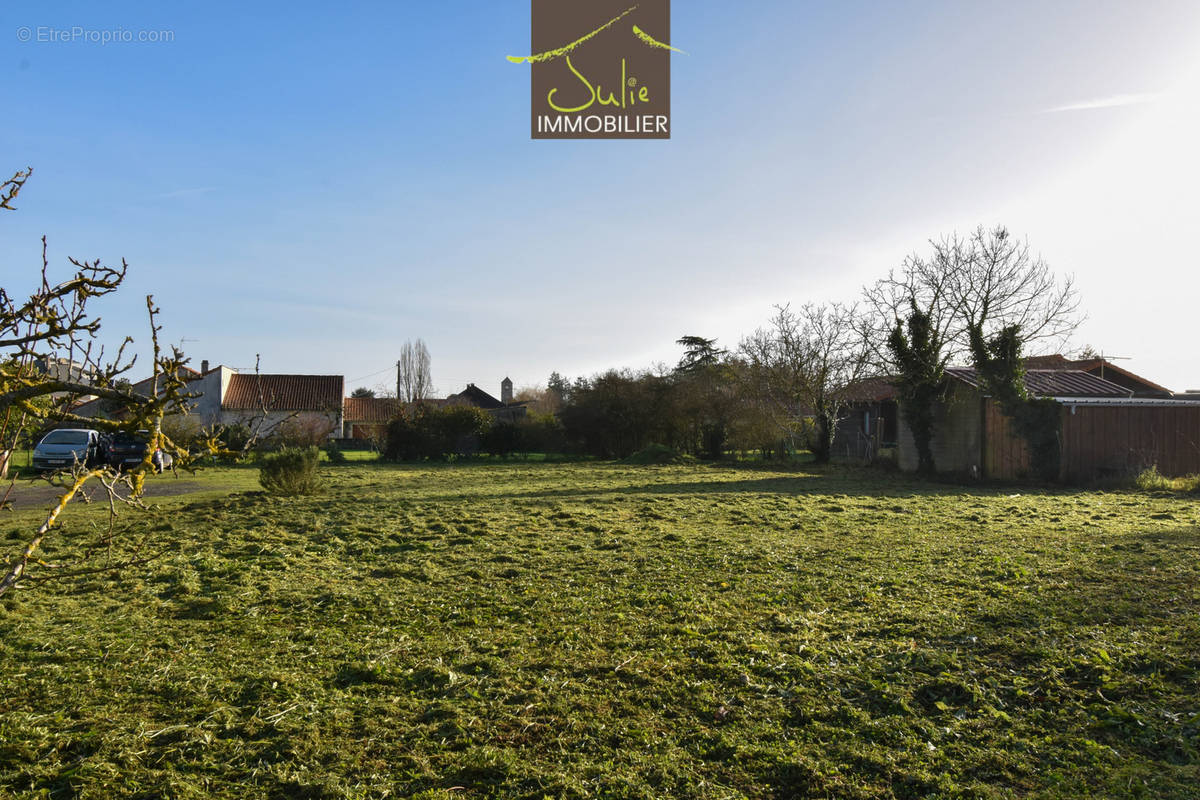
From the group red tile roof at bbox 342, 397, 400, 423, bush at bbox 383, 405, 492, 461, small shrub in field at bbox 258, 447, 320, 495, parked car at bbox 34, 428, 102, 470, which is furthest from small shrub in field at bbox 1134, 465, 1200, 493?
red tile roof at bbox 342, 397, 400, 423

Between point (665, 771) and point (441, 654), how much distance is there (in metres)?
1.79

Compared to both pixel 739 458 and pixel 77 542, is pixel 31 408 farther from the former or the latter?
pixel 739 458

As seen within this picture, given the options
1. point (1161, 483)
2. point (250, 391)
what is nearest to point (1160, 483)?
point (1161, 483)

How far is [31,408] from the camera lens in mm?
2266

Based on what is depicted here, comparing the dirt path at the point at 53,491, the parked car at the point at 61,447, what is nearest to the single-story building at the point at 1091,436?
the dirt path at the point at 53,491

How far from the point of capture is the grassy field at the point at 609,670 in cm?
278

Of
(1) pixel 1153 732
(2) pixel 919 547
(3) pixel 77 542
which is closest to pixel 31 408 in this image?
(1) pixel 1153 732

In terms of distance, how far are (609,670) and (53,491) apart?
1396 centimetres

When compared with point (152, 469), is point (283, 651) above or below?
below

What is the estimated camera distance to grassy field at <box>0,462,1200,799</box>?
2779 mm

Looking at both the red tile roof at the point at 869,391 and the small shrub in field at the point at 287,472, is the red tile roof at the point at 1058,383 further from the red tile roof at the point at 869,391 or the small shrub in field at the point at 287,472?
the small shrub in field at the point at 287,472

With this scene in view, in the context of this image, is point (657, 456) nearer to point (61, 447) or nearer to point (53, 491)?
point (53, 491)

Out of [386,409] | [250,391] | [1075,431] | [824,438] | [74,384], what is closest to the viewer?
[74,384]

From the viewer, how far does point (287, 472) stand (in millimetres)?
12359
